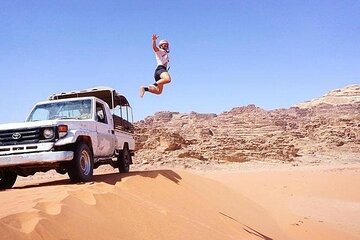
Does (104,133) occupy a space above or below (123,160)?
above

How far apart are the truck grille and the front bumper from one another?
1.09 ft

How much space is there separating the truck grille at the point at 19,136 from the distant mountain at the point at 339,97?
153003mm

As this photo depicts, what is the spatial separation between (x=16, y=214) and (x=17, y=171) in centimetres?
411

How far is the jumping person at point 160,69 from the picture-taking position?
7.52 meters

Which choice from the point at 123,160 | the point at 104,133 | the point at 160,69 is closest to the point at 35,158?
the point at 104,133

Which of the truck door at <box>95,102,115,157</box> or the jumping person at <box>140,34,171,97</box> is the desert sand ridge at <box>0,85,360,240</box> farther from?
the jumping person at <box>140,34,171,97</box>

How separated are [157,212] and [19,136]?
3379 millimetres

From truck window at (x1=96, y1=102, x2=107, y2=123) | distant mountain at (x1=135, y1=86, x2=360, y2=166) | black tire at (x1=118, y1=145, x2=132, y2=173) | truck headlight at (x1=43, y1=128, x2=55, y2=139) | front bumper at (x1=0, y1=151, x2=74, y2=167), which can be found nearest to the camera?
front bumper at (x1=0, y1=151, x2=74, y2=167)

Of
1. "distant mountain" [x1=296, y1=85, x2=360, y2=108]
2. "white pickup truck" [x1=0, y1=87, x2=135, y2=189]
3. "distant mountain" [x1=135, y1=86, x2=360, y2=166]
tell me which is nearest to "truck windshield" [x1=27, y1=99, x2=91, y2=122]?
"white pickup truck" [x1=0, y1=87, x2=135, y2=189]

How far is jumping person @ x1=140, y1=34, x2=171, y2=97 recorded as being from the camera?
7523 mm

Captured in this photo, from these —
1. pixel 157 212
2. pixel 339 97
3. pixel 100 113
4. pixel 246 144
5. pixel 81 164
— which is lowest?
pixel 246 144

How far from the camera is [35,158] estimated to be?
691 cm

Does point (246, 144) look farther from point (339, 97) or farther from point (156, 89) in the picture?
point (339, 97)

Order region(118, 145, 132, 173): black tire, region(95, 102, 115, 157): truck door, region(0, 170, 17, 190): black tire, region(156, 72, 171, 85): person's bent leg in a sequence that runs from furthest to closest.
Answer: region(118, 145, 132, 173): black tire, region(95, 102, 115, 157): truck door, region(0, 170, 17, 190): black tire, region(156, 72, 171, 85): person's bent leg
